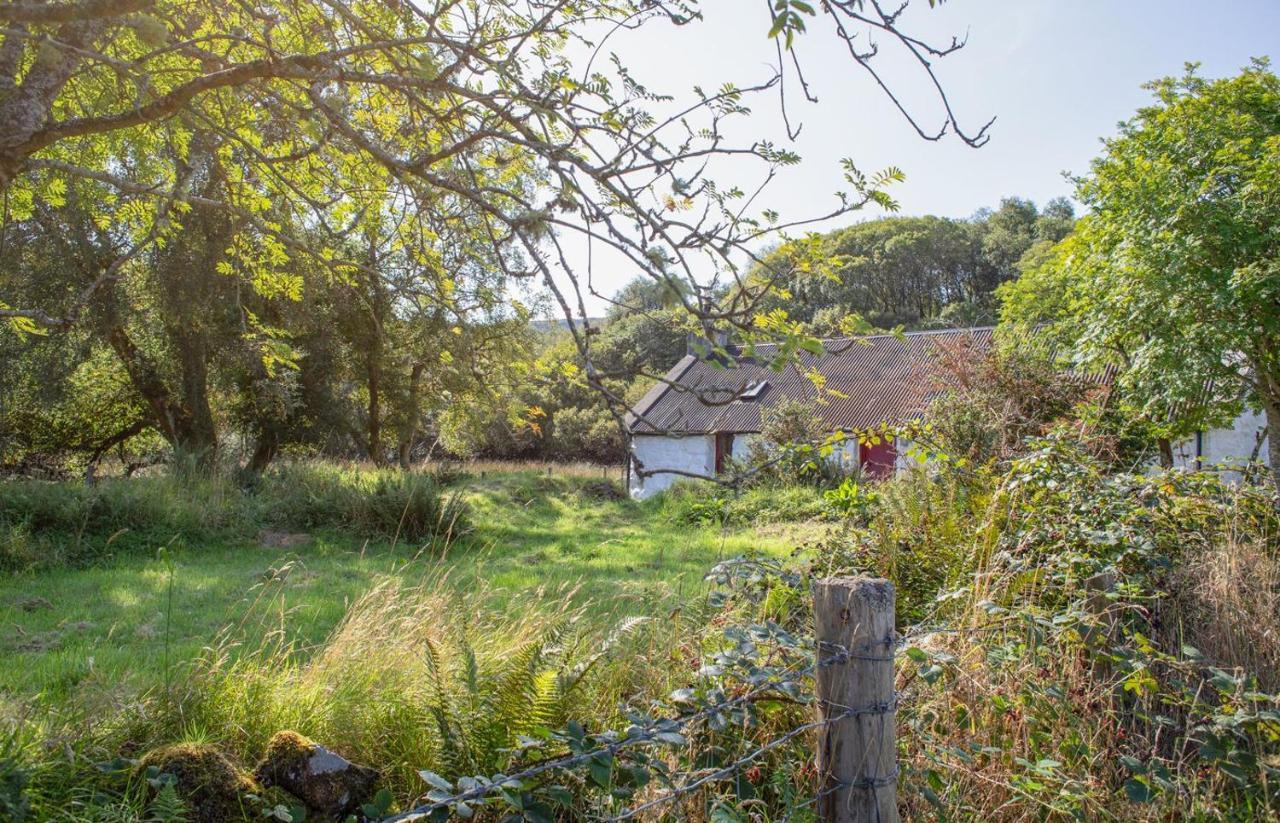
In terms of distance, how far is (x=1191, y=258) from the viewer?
13836 mm

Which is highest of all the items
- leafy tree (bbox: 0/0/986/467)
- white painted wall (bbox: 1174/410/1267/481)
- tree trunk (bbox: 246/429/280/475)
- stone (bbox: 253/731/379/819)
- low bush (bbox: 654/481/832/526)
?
leafy tree (bbox: 0/0/986/467)

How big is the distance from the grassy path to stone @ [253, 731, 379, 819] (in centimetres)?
72

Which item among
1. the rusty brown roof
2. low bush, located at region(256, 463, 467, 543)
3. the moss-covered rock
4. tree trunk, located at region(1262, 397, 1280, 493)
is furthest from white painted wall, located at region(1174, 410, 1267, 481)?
the moss-covered rock

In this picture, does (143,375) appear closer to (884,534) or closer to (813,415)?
(813,415)

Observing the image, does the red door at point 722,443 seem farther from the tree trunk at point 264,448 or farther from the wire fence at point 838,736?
the wire fence at point 838,736

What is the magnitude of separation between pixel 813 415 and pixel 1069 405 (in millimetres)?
8089

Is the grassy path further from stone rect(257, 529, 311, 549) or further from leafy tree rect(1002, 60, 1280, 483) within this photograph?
leafy tree rect(1002, 60, 1280, 483)

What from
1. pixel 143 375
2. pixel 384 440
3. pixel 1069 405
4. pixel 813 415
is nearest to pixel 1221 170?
pixel 1069 405

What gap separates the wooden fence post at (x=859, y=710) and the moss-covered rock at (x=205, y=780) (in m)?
1.66

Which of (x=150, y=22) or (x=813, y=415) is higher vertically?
(x=150, y=22)

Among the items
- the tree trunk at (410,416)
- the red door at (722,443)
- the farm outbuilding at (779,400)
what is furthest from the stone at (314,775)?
the red door at (722,443)

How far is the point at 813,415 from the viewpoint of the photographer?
66.1ft

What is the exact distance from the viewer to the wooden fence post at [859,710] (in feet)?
7.11

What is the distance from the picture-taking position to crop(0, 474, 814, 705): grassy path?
4180 mm
